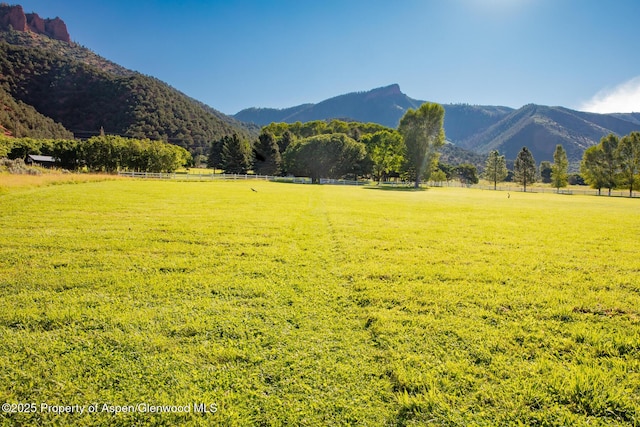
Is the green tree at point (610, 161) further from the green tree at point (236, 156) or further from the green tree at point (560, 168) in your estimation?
the green tree at point (236, 156)

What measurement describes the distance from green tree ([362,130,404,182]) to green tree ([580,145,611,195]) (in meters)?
37.7

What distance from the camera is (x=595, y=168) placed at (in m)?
57.7

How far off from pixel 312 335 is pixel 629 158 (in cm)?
7878

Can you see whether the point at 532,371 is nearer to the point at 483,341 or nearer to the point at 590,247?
the point at 483,341

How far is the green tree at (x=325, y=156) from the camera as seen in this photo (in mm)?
63250

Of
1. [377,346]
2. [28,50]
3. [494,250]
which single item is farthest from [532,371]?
[28,50]

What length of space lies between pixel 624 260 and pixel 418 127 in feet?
168

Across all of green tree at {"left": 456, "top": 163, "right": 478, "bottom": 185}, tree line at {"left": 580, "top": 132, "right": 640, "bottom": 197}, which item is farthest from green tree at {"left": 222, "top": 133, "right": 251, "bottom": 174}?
green tree at {"left": 456, "top": 163, "right": 478, "bottom": 185}

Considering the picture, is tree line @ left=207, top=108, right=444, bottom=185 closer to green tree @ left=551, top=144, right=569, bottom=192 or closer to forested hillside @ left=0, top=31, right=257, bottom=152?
green tree @ left=551, top=144, right=569, bottom=192

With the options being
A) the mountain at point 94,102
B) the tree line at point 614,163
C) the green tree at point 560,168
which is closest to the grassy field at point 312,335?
the tree line at point 614,163

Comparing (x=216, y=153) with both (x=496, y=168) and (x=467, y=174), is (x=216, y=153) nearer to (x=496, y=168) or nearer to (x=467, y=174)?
(x=496, y=168)

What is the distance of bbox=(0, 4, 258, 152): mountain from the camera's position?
121 metres

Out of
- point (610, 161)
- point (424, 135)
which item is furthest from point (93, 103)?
A: point (610, 161)

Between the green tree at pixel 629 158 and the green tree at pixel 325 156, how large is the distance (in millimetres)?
49432
